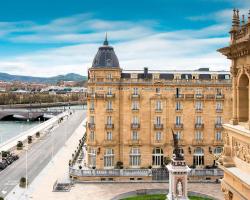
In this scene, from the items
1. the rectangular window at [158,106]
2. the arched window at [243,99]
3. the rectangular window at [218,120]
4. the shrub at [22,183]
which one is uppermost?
the arched window at [243,99]

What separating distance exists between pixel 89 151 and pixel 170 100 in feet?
40.8

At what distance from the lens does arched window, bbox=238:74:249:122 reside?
52.3ft

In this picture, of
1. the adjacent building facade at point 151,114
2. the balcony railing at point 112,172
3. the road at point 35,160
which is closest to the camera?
the balcony railing at point 112,172

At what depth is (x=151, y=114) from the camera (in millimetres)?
58250

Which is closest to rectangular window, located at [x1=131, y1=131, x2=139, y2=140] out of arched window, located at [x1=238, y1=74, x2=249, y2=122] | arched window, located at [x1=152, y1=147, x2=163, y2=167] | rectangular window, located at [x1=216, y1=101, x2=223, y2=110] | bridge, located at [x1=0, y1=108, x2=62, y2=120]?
arched window, located at [x1=152, y1=147, x2=163, y2=167]

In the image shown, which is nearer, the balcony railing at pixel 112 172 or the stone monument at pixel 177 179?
the stone monument at pixel 177 179

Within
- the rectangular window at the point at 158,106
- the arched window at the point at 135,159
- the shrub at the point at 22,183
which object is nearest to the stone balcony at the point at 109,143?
the arched window at the point at 135,159

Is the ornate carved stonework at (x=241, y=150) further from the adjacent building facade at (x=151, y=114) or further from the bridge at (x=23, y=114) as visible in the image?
the bridge at (x=23, y=114)

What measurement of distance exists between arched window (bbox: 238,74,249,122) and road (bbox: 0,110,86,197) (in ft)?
123

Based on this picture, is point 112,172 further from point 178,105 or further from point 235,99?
point 235,99

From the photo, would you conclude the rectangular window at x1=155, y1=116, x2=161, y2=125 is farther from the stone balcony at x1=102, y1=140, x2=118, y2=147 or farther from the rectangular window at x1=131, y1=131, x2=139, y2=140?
the stone balcony at x1=102, y1=140, x2=118, y2=147

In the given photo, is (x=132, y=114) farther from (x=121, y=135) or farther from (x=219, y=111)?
(x=219, y=111)

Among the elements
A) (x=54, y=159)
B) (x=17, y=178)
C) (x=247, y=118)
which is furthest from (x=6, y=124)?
(x=247, y=118)

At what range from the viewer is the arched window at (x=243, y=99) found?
15930 mm
